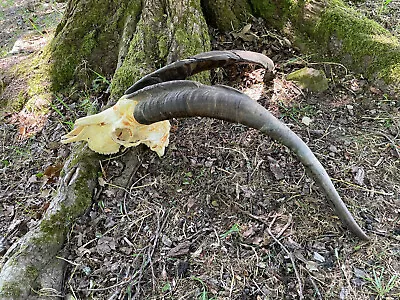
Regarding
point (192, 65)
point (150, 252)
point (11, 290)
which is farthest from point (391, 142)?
point (11, 290)

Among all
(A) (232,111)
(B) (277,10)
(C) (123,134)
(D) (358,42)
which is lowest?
(C) (123,134)

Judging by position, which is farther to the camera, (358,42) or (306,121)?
(358,42)

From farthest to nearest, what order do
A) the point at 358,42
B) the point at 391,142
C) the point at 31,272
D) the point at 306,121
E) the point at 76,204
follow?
the point at 358,42 < the point at 306,121 < the point at 391,142 < the point at 76,204 < the point at 31,272

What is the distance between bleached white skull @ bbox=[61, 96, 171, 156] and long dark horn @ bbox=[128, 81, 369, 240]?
0.94 ft

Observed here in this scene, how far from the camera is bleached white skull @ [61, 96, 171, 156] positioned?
3020 mm

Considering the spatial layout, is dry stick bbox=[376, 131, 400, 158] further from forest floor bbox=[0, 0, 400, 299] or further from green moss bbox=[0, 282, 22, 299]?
green moss bbox=[0, 282, 22, 299]

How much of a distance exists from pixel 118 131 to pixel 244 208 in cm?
120

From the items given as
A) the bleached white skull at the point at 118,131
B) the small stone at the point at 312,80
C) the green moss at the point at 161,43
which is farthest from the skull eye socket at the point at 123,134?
the small stone at the point at 312,80

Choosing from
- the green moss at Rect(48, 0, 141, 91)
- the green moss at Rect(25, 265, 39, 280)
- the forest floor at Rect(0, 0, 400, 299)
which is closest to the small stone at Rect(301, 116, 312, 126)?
the forest floor at Rect(0, 0, 400, 299)

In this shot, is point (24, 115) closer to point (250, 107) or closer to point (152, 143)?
point (152, 143)

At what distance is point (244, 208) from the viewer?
2.94 m

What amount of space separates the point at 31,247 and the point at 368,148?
2903mm

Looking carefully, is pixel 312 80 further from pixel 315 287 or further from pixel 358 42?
pixel 315 287

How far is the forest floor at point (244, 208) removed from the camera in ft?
8.50
